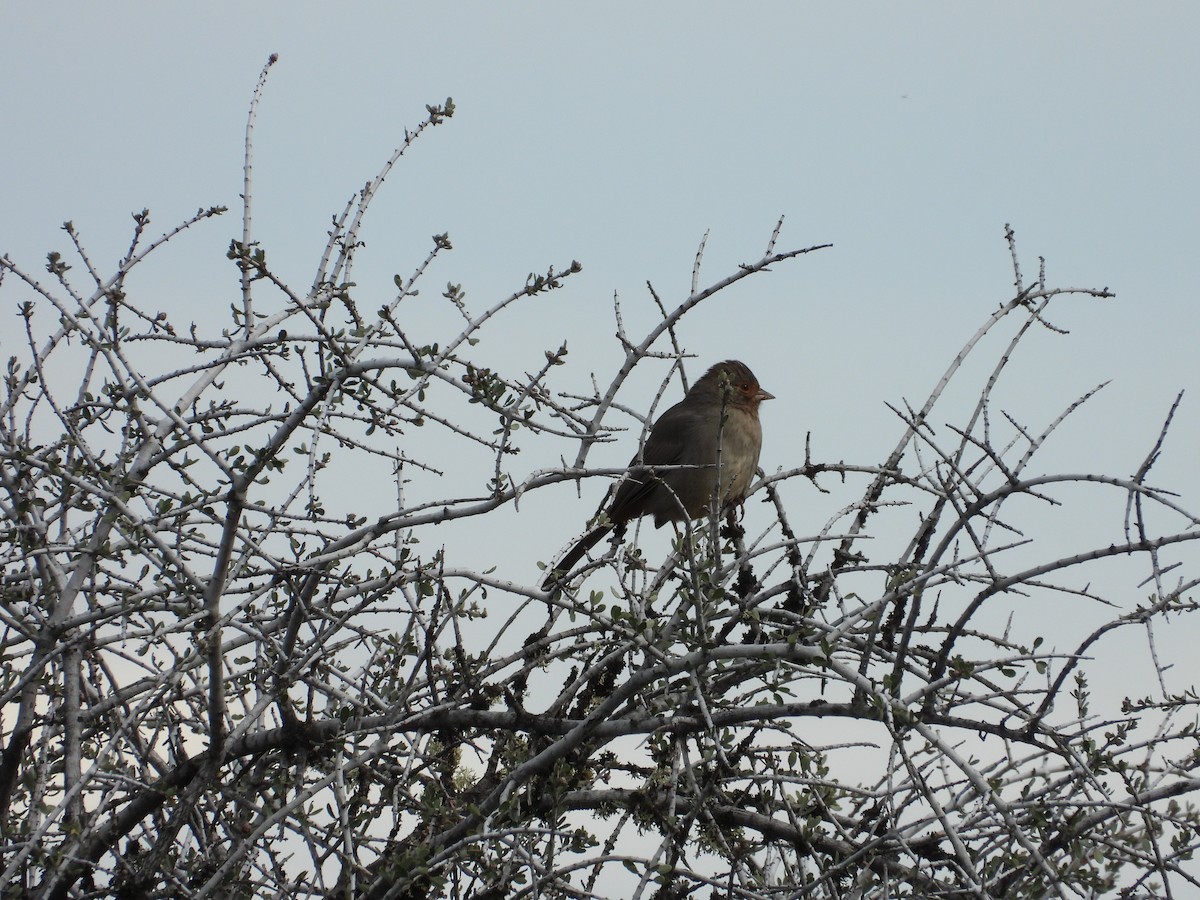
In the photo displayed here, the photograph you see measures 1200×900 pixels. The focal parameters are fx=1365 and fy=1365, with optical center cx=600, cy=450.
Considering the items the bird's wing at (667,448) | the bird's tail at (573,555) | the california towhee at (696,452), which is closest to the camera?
the bird's tail at (573,555)

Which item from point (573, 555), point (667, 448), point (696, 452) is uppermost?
point (667, 448)

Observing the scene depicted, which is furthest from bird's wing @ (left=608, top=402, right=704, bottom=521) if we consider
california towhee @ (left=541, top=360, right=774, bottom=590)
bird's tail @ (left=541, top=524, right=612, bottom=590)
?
bird's tail @ (left=541, top=524, right=612, bottom=590)

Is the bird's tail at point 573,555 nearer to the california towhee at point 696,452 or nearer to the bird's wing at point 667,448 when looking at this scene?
the california towhee at point 696,452

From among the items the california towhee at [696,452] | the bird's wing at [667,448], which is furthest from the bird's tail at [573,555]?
the bird's wing at [667,448]

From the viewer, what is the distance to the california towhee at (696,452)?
7953mm

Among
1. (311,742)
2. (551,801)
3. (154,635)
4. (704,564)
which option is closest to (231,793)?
(311,742)

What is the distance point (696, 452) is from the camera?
8320 mm

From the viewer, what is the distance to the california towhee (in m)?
7.95

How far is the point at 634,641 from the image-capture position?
393 cm

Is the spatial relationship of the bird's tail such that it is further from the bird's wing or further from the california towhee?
the bird's wing

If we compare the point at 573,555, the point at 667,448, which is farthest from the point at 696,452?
the point at 573,555

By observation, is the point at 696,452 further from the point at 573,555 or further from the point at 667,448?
the point at 573,555

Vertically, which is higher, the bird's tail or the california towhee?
the california towhee

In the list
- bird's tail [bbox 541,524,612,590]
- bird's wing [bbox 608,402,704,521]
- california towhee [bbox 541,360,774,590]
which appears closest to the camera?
bird's tail [bbox 541,524,612,590]
